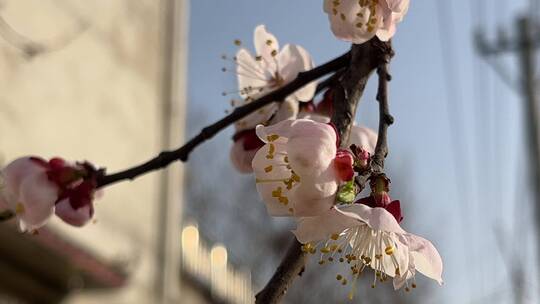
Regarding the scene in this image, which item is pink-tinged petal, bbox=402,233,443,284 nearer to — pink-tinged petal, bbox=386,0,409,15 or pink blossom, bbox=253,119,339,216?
pink blossom, bbox=253,119,339,216

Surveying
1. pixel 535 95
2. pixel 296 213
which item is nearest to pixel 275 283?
pixel 296 213

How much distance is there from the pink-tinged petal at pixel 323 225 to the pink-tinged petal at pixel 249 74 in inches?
19.0

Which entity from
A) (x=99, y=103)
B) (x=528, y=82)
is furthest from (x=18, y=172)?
(x=528, y=82)

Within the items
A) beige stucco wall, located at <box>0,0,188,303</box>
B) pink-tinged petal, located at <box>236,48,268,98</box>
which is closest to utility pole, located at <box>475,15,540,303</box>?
beige stucco wall, located at <box>0,0,188,303</box>

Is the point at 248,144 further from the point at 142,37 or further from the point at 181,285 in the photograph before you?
the point at 181,285

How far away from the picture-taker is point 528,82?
971 cm

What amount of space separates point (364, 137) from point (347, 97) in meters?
0.15

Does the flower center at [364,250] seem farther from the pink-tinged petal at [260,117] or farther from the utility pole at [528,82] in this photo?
the utility pole at [528,82]

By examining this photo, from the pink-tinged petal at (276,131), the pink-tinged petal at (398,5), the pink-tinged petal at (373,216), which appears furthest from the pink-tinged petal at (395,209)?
the pink-tinged petal at (398,5)

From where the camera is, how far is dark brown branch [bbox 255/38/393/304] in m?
0.69

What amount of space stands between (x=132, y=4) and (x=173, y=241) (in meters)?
1.57

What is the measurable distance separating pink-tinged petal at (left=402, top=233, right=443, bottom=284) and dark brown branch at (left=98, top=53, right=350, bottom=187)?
0.22 meters

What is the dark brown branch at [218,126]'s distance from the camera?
0.91 meters

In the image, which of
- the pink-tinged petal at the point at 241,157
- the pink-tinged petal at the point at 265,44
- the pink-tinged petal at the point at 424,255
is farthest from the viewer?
the pink-tinged petal at the point at 265,44
